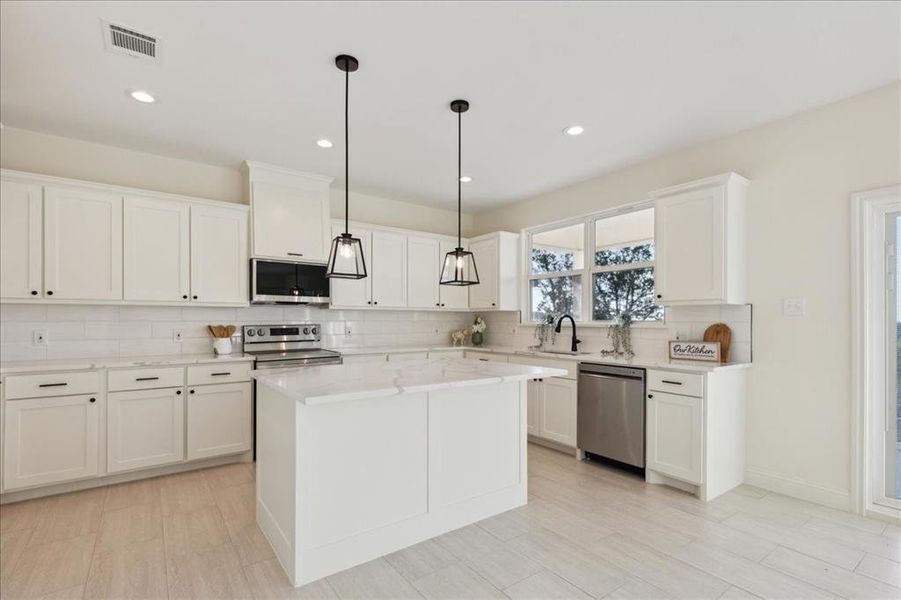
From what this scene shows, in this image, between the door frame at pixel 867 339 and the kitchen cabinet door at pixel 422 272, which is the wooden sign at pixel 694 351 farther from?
the kitchen cabinet door at pixel 422 272

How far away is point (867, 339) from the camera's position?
110 inches

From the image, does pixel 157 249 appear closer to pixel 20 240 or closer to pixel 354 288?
pixel 20 240

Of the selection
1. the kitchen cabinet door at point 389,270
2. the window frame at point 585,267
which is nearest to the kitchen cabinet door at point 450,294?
the kitchen cabinet door at point 389,270

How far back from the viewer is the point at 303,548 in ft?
6.82

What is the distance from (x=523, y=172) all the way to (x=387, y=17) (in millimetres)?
2431

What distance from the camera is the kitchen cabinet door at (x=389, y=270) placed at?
4887 mm

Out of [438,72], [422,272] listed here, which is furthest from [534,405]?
[438,72]

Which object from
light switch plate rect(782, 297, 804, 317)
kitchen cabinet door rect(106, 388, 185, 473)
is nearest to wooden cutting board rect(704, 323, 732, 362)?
light switch plate rect(782, 297, 804, 317)

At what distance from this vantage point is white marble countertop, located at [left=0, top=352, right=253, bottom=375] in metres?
3.00

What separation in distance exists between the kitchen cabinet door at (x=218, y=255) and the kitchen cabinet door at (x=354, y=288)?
86 cm

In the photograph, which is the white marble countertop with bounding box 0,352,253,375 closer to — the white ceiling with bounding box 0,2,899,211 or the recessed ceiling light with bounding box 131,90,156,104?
the white ceiling with bounding box 0,2,899,211

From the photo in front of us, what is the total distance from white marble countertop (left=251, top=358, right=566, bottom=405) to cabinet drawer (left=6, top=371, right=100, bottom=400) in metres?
1.64

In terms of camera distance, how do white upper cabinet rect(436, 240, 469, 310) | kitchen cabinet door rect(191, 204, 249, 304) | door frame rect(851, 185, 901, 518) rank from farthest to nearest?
white upper cabinet rect(436, 240, 469, 310) → kitchen cabinet door rect(191, 204, 249, 304) → door frame rect(851, 185, 901, 518)

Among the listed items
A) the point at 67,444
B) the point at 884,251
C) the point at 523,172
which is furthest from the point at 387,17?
the point at 67,444
